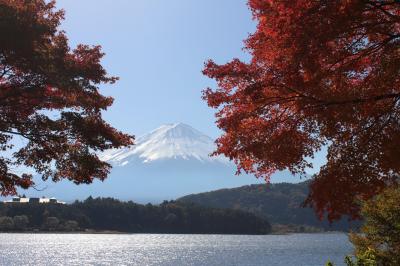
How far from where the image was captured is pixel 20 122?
2203cm

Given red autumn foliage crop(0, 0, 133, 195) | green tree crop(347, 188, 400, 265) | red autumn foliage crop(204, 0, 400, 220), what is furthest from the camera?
green tree crop(347, 188, 400, 265)

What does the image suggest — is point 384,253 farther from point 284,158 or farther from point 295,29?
point 295,29

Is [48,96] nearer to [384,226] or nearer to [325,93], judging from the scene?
[325,93]

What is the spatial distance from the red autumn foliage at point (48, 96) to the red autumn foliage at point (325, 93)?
863cm

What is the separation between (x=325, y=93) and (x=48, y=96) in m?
13.5

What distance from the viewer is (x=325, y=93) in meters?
13.7

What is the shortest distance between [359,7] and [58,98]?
1416 cm

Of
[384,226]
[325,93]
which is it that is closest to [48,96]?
[325,93]

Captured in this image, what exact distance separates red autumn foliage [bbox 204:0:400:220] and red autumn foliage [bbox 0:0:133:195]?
8.63 m

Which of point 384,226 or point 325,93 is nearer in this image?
point 325,93

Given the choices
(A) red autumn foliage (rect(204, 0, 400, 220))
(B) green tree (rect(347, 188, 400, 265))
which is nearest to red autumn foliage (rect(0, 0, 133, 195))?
(A) red autumn foliage (rect(204, 0, 400, 220))

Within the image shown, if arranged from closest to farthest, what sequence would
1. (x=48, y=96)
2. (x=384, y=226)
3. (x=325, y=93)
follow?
(x=325, y=93), (x=48, y=96), (x=384, y=226)

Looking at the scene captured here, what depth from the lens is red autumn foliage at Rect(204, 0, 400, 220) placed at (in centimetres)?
1338

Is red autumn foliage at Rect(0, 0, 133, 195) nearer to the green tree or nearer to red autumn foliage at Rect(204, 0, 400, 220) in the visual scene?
red autumn foliage at Rect(204, 0, 400, 220)
